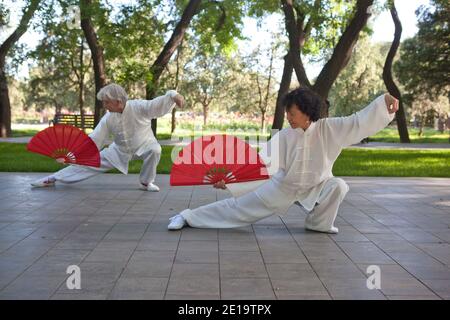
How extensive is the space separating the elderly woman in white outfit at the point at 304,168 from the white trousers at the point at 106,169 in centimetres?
324

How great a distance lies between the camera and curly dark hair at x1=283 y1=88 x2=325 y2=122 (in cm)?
541

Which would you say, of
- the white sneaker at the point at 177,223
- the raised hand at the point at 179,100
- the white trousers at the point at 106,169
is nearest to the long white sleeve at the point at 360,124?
the white sneaker at the point at 177,223

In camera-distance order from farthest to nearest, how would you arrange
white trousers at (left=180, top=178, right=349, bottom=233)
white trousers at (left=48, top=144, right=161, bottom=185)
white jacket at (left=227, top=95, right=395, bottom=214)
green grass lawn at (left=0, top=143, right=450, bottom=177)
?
1. green grass lawn at (left=0, top=143, right=450, bottom=177)
2. white trousers at (left=48, top=144, right=161, bottom=185)
3. white trousers at (left=180, top=178, right=349, bottom=233)
4. white jacket at (left=227, top=95, right=395, bottom=214)

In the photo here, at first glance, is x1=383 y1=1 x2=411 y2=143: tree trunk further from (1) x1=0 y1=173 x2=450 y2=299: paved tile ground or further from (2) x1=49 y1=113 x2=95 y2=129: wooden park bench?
(1) x1=0 y1=173 x2=450 y2=299: paved tile ground

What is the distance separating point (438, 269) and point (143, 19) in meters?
17.9

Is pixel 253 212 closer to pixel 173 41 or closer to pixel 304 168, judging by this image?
pixel 304 168

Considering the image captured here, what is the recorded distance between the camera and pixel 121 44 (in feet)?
67.4

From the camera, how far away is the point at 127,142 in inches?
356

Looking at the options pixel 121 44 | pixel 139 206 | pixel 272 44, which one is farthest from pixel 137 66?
pixel 272 44

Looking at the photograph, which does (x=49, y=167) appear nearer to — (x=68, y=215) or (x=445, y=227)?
(x=68, y=215)

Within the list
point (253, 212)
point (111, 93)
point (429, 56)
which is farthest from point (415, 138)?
point (253, 212)

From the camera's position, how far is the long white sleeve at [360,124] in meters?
5.35

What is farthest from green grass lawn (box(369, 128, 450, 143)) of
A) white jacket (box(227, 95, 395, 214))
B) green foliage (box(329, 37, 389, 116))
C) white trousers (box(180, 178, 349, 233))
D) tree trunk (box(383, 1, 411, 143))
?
white jacket (box(227, 95, 395, 214))

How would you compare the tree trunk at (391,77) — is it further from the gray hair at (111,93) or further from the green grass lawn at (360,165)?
the gray hair at (111,93)
